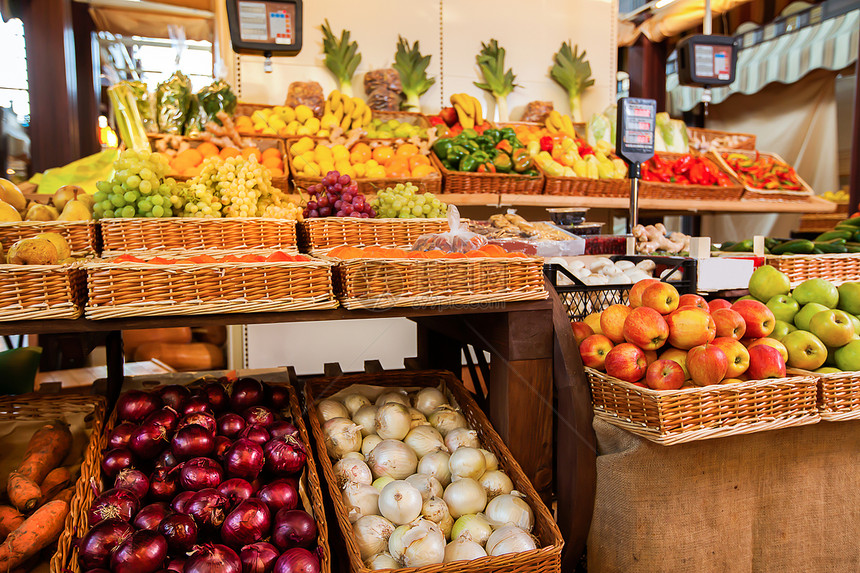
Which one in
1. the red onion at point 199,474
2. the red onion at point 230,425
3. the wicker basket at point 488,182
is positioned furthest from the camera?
the wicker basket at point 488,182

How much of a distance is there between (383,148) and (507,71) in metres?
1.79

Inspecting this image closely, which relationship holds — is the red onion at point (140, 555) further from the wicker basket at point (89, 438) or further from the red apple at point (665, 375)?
the red apple at point (665, 375)

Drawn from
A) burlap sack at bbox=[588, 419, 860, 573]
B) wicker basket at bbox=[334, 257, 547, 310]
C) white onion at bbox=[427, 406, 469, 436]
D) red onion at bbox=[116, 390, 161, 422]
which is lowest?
burlap sack at bbox=[588, 419, 860, 573]

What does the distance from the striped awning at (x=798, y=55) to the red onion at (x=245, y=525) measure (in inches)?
288

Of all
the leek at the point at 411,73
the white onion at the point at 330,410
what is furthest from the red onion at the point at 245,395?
the leek at the point at 411,73

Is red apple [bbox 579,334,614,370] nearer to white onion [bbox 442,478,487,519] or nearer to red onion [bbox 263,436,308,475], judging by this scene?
white onion [bbox 442,478,487,519]

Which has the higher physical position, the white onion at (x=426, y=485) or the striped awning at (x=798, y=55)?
the striped awning at (x=798, y=55)

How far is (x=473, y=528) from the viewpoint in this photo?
50.3 inches

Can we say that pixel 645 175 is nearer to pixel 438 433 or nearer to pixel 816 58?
pixel 438 433

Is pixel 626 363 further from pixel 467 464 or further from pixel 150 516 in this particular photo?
pixel 150 516

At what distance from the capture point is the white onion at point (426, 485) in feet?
4.43

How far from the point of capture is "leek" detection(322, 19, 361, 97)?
430 cm

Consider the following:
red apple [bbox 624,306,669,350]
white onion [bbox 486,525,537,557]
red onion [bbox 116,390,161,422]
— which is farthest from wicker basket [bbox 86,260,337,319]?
red apple [bbox 624,306,669,350]

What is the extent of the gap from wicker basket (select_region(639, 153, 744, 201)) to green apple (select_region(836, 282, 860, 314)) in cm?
219
